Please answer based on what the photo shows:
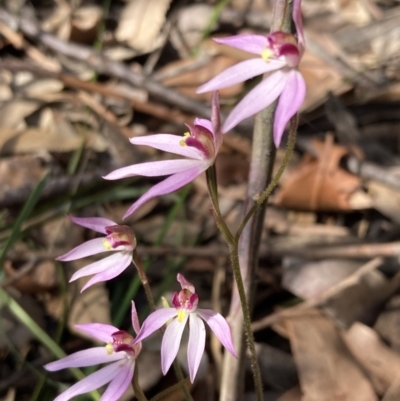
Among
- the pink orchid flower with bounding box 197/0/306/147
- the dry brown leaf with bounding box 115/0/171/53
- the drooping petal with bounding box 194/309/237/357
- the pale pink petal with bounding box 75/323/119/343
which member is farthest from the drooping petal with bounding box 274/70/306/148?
the dry brown leaf with bounding box 115/0/171/53

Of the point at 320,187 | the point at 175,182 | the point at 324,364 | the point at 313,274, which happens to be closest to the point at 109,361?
the point at 175,182

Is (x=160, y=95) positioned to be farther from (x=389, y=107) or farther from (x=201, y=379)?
(x=201, y=379)

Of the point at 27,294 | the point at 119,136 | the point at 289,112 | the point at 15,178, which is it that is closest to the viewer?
the point at 289,112

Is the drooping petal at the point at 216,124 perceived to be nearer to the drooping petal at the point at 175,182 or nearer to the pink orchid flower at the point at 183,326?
the drooping petal at the point at 175,182

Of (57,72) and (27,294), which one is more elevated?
(57,72)

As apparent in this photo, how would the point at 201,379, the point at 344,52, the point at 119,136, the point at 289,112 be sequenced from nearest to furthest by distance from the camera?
the point at 289,112, the point at 201,379, the point at 119,136, the point at 344,52

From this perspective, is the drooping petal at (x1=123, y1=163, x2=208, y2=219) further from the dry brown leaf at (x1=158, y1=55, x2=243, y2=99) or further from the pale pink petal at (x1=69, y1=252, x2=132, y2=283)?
the dry brown leaf at (x1=158, y1=55, x2=243, y2=99)

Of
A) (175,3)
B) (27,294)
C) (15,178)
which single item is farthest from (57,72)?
(27,294)
